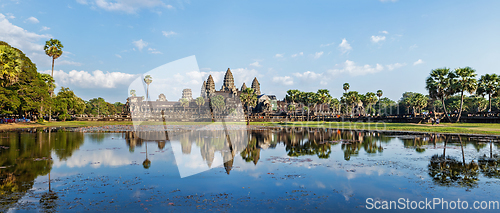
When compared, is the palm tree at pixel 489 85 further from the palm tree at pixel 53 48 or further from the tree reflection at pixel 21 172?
the palm tree at pixel 53 48

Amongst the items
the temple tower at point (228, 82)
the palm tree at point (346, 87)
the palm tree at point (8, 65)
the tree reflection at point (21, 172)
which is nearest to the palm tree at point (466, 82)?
the palm tree at point (346, 87)

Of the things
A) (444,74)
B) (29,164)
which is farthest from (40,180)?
(444,74)

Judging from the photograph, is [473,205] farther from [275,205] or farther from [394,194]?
[275,205]

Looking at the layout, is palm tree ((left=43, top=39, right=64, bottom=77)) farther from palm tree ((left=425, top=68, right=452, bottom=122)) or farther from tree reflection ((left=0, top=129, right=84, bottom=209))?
palm tree ((left=425, top=68, right=452, bottom=122))

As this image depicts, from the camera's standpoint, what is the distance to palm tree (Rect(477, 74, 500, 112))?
6078 cm

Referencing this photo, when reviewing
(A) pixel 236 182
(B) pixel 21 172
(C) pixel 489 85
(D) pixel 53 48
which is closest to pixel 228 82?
(D) pixel 53 48

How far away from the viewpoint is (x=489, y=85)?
6100 centimetres

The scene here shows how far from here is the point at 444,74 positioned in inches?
2392

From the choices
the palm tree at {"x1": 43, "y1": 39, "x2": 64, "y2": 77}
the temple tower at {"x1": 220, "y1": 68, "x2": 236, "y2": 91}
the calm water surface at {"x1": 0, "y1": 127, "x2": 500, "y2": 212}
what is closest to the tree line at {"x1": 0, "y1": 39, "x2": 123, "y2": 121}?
the palm tree at {"x1": 43, "y1": 39, "x2": 64, "y2": 77}

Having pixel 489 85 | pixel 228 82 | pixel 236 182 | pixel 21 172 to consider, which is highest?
pixel 228 82

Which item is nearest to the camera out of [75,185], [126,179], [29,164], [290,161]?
[75,185]

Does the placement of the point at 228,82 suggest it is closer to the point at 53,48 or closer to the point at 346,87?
the point at 346,87

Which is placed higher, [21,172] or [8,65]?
[8,65]

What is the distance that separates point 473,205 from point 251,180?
7.60m
